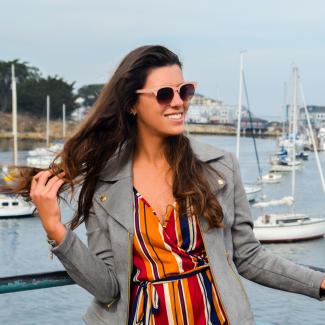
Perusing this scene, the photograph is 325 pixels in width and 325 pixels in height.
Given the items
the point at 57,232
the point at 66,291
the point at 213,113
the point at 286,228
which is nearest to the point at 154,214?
the point at 57,232

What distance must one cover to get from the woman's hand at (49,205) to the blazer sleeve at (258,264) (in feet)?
1.45

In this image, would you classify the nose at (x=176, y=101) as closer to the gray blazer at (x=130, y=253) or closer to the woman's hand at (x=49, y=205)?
the gray blazer at (x=130, y=253)

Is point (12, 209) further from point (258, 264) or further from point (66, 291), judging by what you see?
point (258, 264)

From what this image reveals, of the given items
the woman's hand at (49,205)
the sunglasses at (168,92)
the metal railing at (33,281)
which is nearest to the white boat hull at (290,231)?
the metal railing at (33,281)

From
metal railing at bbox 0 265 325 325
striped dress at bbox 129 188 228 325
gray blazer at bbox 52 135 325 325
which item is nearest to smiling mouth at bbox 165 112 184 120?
gray blazer at bbox 52 135 325 325

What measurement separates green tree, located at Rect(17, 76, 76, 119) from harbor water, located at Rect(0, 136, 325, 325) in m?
55.2

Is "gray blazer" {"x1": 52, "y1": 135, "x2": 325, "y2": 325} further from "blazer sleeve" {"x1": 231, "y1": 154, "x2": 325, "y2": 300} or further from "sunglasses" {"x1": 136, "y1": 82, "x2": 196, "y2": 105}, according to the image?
"sunglasses" {"x1": 136, "y1": 82, "x2": 196, "y2": 105}

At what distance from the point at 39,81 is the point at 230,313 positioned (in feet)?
322

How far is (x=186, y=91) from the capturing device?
204 centimetres

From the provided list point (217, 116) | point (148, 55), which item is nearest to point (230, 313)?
point (148, 55)

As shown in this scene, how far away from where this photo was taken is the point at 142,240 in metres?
1.93

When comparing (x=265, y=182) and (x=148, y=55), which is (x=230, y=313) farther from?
(x=265, y=182)

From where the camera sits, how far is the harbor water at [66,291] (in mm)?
14034

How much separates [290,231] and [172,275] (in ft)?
77.8
